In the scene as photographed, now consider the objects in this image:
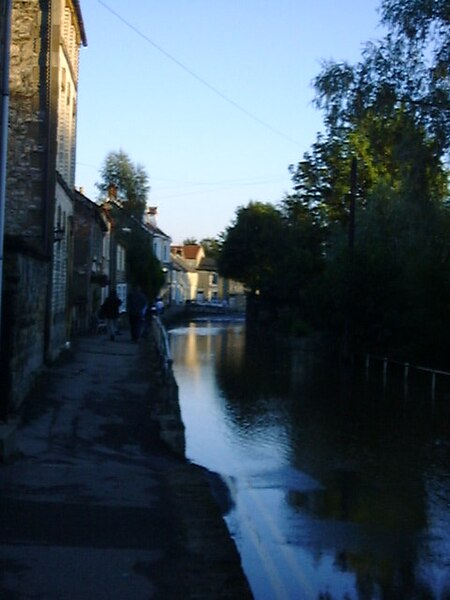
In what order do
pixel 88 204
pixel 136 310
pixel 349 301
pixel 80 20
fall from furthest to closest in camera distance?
pixel 88 204
pixel 349 301
pixel 136 310
pixel 80 20

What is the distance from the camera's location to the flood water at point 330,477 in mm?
8833

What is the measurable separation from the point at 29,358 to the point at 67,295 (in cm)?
1150

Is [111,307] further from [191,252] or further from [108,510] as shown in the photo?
[191,252]

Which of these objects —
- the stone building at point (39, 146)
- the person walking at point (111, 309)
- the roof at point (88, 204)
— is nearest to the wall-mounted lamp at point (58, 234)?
the stone building at point (39, 146)

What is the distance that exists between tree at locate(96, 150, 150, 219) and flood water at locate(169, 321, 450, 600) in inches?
1487

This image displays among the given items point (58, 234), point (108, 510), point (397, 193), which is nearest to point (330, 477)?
point (108, 510)

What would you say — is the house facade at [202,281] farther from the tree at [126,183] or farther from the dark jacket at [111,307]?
the dark jacket at [111,307]

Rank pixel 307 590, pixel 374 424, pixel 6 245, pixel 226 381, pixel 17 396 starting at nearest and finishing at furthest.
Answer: pixel 307 590 < pixel 6 245 < pixel 17 396 < pixel 374 424 < pixel 226 381

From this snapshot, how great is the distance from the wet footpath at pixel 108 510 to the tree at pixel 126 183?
49651 mm

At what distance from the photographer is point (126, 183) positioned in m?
67.4

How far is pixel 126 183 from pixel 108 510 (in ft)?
192

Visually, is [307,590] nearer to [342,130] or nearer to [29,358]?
[29,358]

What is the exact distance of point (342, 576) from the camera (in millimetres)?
8703

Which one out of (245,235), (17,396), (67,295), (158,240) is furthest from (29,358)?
(158,240)
